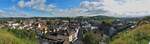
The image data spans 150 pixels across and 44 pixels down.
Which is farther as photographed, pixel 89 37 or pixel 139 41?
pixel 89 37

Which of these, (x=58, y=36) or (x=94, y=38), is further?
(x=58, y=36)

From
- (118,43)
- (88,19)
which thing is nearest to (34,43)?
(118,43)

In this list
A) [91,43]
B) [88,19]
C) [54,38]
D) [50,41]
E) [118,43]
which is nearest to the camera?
[118,43]

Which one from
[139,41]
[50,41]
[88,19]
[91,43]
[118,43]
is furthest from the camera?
[88,19]

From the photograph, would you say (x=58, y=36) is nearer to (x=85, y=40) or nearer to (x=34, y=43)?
(x=34, y=43)

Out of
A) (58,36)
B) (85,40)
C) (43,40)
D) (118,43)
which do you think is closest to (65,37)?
(58,36)

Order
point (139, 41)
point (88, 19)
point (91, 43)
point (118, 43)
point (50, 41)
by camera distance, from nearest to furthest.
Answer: point (139, 41) < point (118, 43) < point (91, 43) < point (50, 41) < point (88, 19)

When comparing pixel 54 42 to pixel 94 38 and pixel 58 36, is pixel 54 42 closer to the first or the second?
pixel 58 36

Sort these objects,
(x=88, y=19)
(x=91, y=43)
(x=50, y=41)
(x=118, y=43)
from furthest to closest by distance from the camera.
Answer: (x=88, y=19), (x=50, y=41), (x=91, y=43), (x=118, y=43)
